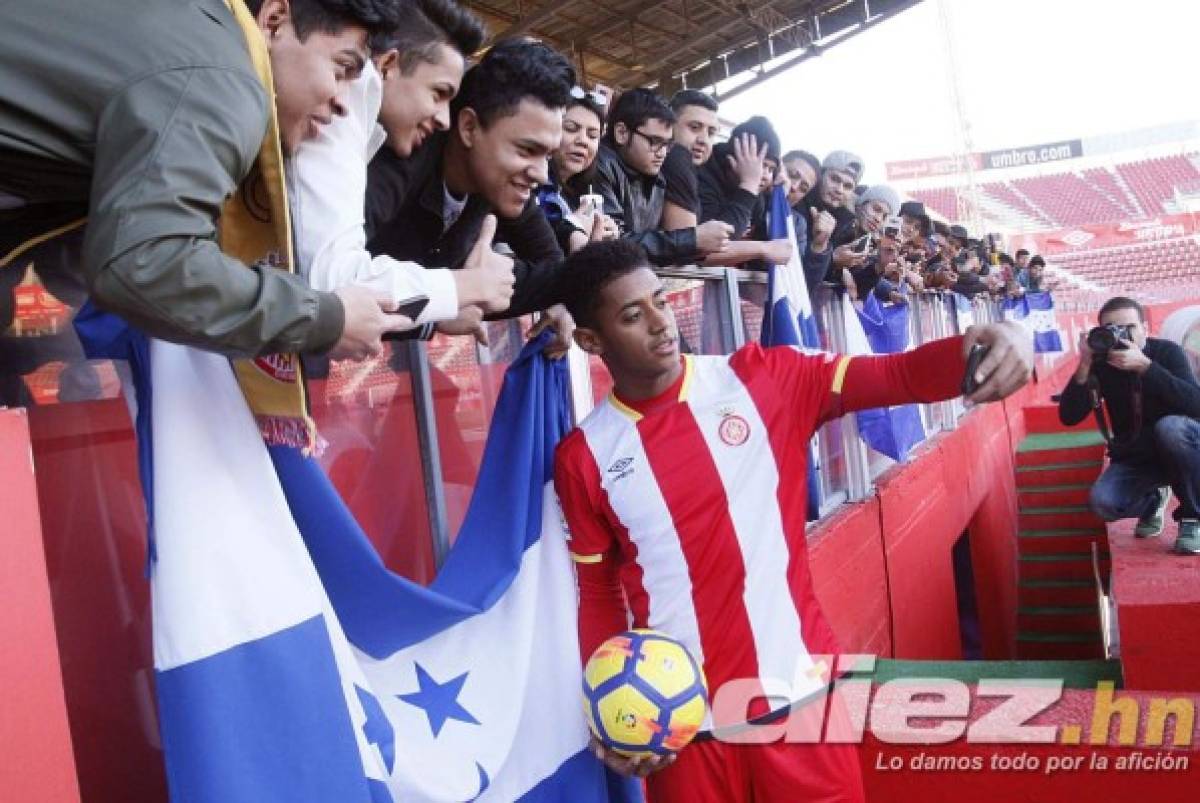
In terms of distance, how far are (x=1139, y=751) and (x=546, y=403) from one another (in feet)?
6.71

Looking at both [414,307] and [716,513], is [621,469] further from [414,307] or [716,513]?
[414,307]

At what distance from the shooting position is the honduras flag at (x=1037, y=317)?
16.5m

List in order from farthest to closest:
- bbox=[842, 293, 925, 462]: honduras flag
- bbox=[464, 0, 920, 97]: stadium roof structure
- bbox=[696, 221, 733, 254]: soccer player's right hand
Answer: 1. bbox=[464, 0, 920, 97]: stadium roof structure
2. bbox=[842, 293, 925, 462]: honduras flag
3. bbox=[696, 221, 733, 254]: soccer player's right hand

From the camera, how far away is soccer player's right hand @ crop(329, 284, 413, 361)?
47.5 inches

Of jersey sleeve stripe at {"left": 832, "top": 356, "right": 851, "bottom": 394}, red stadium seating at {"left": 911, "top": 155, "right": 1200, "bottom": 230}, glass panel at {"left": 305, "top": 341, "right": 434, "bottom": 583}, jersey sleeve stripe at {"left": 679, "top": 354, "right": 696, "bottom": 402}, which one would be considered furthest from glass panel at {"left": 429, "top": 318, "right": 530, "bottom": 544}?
red stadium seating at {"left": 911, "top": 155, "right": 1200, "bottom": 230}

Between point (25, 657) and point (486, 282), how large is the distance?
2.65 ft

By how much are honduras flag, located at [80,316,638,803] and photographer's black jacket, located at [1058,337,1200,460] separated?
4299mm

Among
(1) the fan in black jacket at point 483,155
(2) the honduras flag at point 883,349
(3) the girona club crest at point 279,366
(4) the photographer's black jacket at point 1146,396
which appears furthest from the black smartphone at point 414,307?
(4) the photographer's black jacket at point 1146,396

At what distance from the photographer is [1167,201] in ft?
109

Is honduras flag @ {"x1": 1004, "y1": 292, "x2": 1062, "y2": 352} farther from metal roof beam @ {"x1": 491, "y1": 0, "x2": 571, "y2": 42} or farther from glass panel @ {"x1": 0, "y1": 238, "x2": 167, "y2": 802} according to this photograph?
glass panel @ {"x1": 0, "y1": 238, "x2": 167, "y2": 802}

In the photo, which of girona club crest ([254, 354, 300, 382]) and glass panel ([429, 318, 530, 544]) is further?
glass panel ([429, 318, 530, 544])

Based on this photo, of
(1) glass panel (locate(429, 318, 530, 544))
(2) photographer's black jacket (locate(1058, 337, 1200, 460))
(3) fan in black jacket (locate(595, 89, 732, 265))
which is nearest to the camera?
(1) glass panel (locate(429, 318, 530, 544))

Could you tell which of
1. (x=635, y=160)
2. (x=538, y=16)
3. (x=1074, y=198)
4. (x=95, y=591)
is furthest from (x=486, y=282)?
(x=1074, y=198)

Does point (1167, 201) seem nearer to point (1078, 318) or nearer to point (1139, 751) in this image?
point (1078, 318)
